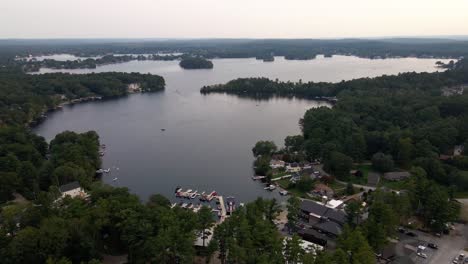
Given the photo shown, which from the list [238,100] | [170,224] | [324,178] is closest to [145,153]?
[324,178]

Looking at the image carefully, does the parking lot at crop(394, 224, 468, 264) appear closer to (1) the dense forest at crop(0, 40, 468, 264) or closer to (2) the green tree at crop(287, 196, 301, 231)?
(1) the dense forest at crop(0, 40, 468, 264)

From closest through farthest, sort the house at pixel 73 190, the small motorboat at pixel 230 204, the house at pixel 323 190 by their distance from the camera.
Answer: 1. the house at pixel 73 190
2. the small motorboat at pixel 230 204
3. the house at pixel 323 190

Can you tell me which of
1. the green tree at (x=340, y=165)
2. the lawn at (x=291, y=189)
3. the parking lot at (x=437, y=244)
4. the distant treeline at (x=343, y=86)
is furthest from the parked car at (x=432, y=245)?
the distant treeline at (x=343, y=86)

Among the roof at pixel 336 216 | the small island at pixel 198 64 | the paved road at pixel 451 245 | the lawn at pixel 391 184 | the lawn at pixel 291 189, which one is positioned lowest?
the lawn at pixel 291 189

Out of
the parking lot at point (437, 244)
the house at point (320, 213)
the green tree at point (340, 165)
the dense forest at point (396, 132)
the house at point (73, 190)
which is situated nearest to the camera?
the parking lot at point (437, 244)

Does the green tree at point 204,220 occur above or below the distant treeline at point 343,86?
below

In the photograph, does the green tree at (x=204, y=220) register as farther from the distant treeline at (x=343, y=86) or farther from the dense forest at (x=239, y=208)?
the distant treeline at (x=343, y=86)
